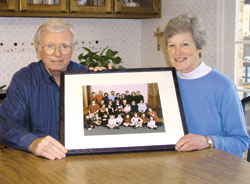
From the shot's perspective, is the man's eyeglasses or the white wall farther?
the white wall

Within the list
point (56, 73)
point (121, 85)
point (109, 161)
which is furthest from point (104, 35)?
point (109, 161)

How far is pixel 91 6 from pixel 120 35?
68 centimetres

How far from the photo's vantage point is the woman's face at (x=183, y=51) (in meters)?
1.67

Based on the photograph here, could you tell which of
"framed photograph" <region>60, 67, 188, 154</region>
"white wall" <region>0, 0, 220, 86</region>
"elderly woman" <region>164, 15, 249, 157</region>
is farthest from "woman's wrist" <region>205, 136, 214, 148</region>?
"white wall" <region>0, 0, 220, 86</region>

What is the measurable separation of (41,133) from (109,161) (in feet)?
1.60

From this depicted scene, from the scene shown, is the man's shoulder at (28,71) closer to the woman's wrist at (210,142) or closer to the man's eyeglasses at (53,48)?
the man's eyeglasses at (53,48)

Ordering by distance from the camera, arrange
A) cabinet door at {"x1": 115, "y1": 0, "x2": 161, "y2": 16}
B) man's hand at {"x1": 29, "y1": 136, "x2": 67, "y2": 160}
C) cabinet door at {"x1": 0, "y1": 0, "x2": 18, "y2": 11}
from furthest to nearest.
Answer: cabinet door at {"x1": 115, "y1": 0, "x2": 161, "y2": 16} → cabinet door at {"x1": 0, "y1": 0, "x2": 18, "y2": 11} → man's hand at {"x1": 29, "y1": 136, "x2": 67, "y2": 160}

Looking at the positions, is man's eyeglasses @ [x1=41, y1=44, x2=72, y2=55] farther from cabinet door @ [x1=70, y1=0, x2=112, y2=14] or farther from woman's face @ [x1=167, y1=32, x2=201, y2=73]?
cabinet door @ [x1=70, y1=0, x2=112, y2=14]

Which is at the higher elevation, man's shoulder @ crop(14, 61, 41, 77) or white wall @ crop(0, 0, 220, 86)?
white wall @ crop(0, 0, 220, 86)

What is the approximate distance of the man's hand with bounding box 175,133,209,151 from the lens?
4.37ft

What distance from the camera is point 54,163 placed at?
4.05 ft

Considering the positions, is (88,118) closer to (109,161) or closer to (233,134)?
(109,161)

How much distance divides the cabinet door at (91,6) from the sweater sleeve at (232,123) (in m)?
1.86

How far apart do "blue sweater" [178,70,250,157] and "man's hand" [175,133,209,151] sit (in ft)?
0.58
